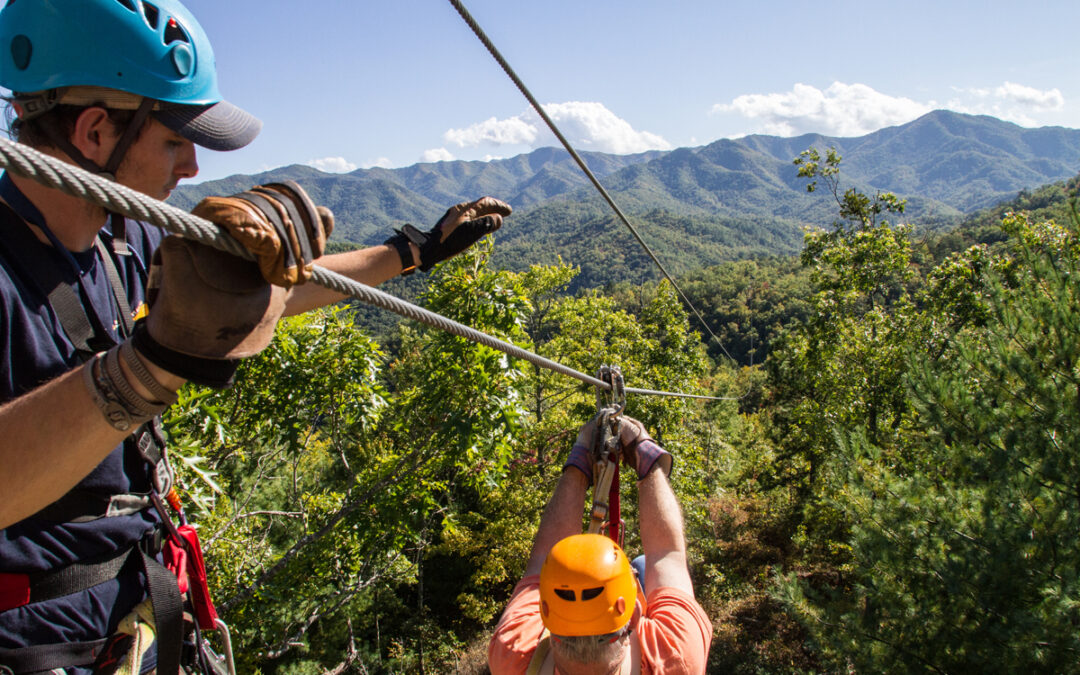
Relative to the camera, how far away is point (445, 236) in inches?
89.9

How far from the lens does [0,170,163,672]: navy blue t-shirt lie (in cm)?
112

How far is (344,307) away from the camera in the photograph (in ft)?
20.1

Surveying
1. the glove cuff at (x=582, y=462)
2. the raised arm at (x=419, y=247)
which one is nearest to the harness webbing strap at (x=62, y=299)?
the raised arm at (x=419, y=247)

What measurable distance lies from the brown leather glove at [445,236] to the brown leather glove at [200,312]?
129 centimetres

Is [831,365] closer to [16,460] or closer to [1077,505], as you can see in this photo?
[1077,505]

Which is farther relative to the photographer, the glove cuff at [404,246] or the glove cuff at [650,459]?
the glove cuff at [650,459]

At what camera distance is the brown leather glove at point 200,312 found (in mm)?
883

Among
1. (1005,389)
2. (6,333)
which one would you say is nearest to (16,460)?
(6,333)

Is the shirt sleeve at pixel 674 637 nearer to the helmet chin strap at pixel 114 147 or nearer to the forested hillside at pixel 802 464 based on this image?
the helmet chin strap at pixel 114 147

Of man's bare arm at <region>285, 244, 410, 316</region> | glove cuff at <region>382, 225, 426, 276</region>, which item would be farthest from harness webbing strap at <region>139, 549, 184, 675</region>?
glove cuff at <region>382, 225, 426, 276</region>

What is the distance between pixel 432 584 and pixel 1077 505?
56.7 ft

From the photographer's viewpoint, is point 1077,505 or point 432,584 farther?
point 432,584

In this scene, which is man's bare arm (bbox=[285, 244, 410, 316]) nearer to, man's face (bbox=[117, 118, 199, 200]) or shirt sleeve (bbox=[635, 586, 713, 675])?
man's face (bbox=[117, 118, 199, 200])

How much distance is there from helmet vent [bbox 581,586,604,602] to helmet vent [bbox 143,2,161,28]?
6.83ft
